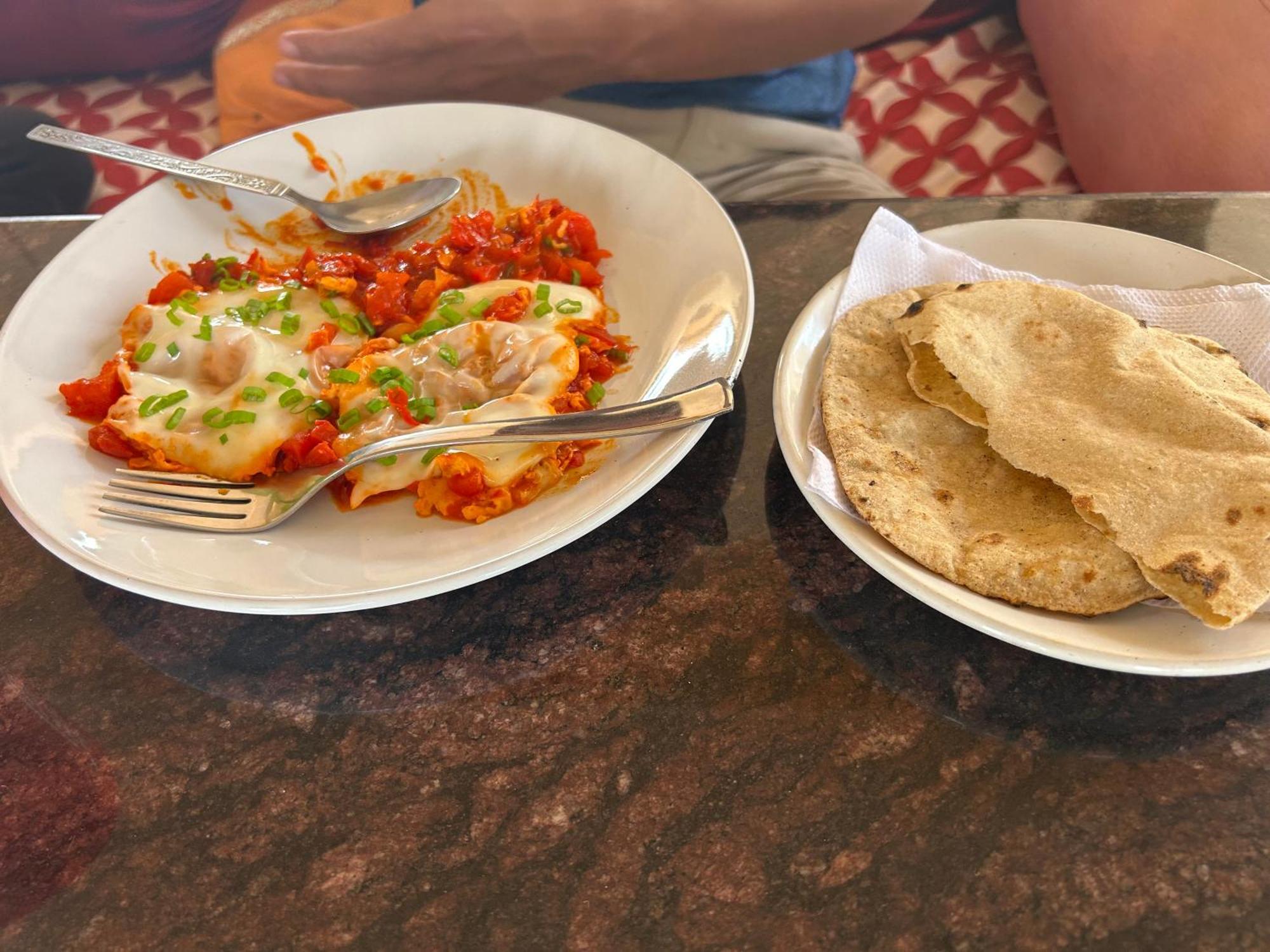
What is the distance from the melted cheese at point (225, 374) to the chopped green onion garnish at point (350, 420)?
56 mm

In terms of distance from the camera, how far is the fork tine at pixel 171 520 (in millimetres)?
1041

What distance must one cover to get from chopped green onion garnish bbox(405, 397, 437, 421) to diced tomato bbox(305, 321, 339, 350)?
22 cm

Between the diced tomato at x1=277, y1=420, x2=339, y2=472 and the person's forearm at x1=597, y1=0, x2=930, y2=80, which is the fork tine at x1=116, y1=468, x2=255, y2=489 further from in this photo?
the person's forearm at x1=597, y1=0, x2=930, y2=80

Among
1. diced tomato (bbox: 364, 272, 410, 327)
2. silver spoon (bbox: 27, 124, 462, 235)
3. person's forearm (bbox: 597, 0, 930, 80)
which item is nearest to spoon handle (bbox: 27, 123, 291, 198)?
silver spoon (bbox: 27, 124, 462, 235)

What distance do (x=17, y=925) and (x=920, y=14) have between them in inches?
94.4

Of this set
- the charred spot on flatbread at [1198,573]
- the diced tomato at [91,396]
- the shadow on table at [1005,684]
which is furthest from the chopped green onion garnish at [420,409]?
the charred spot on flatbread at [1198,573]

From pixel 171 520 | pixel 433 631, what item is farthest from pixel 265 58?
pixel 433 631

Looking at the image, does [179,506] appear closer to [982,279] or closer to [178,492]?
[178,492]

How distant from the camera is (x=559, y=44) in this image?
2.12 meters

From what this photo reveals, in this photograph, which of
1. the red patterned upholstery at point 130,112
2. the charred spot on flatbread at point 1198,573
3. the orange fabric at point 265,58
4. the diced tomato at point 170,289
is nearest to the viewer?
the charred spot on flatbread at point 1198,573

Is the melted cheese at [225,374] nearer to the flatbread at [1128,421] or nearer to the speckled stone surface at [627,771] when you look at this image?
the speckled stone surface at [627,771]

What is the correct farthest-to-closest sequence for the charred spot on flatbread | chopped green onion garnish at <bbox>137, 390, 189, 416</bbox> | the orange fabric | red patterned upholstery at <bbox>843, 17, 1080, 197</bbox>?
the orange fabric, red patterned upholstery at <bbox>843, 17, 1080, 197</bbox>, chopped green onion garnish at <bbox>137, 390, 189, 416</bbox>, the charred spot on flatbread

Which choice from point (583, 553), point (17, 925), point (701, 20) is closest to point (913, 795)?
point (583, 553)

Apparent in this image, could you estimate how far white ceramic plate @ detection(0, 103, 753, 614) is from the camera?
954 mm
